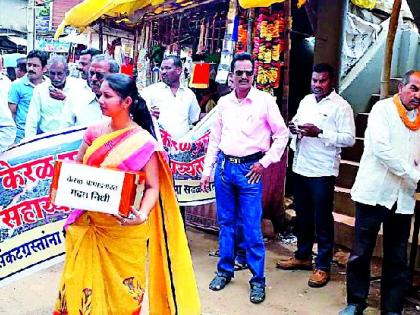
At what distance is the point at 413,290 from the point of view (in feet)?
14.1

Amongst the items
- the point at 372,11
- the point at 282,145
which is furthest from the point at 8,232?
the point at 372,11

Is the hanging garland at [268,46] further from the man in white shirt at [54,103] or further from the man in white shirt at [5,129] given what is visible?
the man in white shirt at [5,129]

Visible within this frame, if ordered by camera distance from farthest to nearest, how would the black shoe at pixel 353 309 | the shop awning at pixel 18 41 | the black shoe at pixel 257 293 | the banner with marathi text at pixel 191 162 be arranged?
the shop awning at pixel 18 41 → the banner with marathi text at pixel 191 162 → the black shoe at pixel 257 293 → the black shoe at pixel 353 309

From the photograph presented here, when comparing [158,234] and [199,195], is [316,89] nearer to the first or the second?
[199,195]

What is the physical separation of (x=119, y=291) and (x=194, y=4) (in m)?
4.71

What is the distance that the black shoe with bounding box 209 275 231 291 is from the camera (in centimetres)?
441

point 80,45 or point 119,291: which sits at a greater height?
point 80,45

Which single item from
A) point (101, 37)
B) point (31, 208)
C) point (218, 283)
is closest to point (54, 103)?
point (31, 208)

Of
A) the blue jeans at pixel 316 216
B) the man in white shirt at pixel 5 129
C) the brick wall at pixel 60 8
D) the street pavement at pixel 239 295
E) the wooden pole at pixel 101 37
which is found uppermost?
the brick wall at pixel 60 8

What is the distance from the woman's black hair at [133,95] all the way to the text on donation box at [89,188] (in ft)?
1.59

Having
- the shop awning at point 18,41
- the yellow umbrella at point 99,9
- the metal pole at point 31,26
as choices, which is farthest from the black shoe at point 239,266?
the shop awning at point 18,41

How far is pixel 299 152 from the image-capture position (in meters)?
4.65

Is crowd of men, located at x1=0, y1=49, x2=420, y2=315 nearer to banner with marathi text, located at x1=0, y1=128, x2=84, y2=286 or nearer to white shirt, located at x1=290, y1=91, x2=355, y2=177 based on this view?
white shirt, located at x1=290, y1=91, x2=355, y2=177

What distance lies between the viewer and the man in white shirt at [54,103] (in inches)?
183
